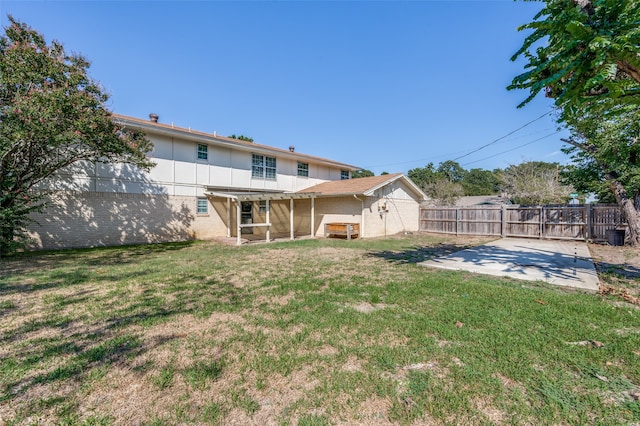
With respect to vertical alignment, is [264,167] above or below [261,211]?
above

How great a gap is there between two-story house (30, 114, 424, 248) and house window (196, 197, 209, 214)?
0.05m

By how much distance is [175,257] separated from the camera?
8.94 m

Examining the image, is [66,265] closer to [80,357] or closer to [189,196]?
[80,357]

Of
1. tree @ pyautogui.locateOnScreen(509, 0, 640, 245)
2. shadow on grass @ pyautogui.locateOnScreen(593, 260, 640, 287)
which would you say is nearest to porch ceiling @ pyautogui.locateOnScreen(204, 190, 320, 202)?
tree @ pyautogui.locateOnScreen(509, 0, 640, 245)

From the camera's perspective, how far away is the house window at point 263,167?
16172 millimetres

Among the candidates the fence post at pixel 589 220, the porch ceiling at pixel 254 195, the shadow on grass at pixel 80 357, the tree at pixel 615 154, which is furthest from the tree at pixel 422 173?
the shadow on grass at pixel 80 357

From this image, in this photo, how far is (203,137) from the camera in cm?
1351

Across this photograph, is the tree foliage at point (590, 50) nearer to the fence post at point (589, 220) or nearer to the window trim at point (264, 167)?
the fence post at point (589, 220)

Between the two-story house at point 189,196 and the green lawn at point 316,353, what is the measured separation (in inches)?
255

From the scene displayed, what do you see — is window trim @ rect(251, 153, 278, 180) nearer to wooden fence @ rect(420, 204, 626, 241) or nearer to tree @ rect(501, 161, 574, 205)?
wooden fence @ rect(420, 204, 626, 241)

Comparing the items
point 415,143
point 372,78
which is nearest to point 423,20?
point 372,78

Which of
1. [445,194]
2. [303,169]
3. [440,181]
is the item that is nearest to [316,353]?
[303,169]

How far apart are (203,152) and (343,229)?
8545 millimetres

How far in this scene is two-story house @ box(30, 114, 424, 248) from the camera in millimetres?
11000
